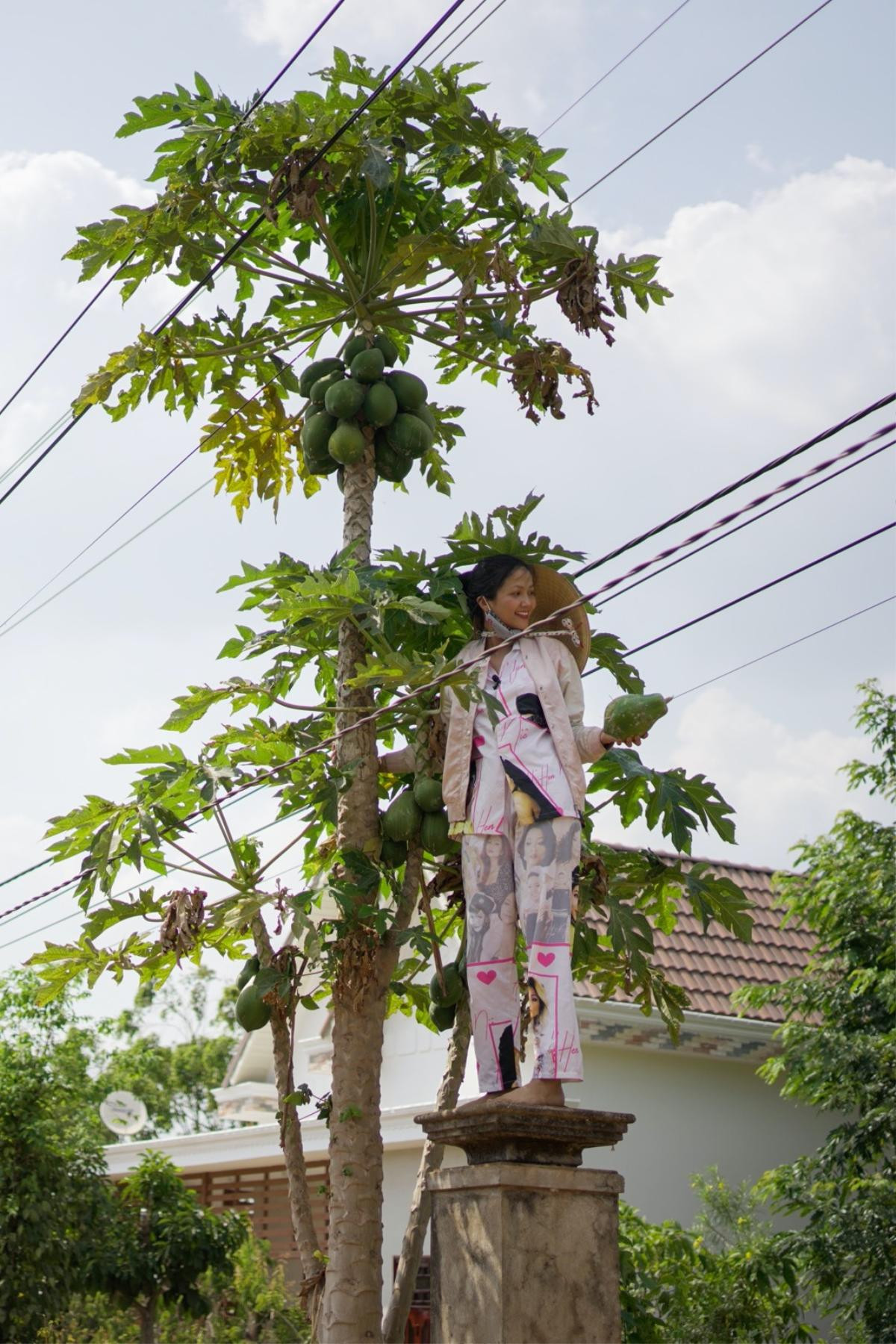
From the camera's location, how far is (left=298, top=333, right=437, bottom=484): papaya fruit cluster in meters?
6.65

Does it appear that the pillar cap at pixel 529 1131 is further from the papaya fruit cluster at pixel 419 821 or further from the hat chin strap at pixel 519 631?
the hat chin strap at pixel 519 631

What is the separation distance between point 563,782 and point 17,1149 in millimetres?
8080

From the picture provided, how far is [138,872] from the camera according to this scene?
596 centimetres

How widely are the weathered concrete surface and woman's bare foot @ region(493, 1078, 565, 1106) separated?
210mm

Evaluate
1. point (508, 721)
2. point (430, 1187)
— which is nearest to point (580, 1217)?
point (430, 1187)

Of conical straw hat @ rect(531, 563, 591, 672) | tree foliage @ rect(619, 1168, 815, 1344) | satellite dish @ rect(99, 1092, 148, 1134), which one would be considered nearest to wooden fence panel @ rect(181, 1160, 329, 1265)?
satellite dish @ rect(99, 1092, 148, 1134)

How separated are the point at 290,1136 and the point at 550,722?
6.64ft

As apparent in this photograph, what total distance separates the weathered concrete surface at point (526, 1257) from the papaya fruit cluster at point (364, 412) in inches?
122

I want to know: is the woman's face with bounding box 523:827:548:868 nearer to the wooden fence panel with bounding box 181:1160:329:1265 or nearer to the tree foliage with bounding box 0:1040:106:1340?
the tree foliage with bounding box 0:1040:106:1340

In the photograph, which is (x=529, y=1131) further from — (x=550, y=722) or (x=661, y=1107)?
(x=661, y=1107)

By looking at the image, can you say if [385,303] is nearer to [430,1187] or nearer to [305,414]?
[305,414]

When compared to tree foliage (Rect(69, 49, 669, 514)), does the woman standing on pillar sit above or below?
below

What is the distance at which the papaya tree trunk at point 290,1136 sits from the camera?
20.3 ft

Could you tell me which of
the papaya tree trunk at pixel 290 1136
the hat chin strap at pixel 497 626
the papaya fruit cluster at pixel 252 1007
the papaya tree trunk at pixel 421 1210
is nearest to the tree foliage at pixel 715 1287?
the papaya tree trunk at pixel 421 1210
